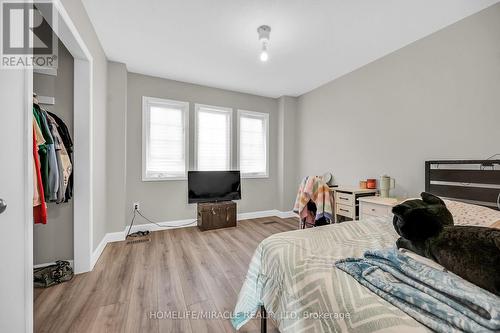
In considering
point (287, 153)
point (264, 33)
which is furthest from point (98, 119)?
point (287, 153)

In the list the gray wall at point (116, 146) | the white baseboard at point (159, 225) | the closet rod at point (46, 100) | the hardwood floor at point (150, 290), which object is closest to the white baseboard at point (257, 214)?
the white baseboard at point (159, 225)

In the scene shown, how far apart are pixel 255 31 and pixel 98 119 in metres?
2.08

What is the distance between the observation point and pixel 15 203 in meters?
1.00

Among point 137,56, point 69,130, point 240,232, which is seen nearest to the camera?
point 69,130

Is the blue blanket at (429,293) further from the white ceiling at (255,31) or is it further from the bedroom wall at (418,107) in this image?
the white ceiling at (255,31)

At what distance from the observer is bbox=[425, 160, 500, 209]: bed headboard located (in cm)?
178

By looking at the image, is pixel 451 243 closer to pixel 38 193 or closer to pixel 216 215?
pixel 38 193

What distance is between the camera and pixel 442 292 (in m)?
0.64

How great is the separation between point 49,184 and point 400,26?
361 centimetres

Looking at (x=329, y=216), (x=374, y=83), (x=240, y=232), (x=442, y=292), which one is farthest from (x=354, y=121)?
(x=442, y=292)

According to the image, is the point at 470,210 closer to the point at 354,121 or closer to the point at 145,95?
the point at 354,121

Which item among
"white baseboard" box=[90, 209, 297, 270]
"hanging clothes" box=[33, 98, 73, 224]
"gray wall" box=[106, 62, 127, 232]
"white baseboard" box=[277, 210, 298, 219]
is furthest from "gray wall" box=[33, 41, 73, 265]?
"white baseboard" box=[277, 210, 298, 219]

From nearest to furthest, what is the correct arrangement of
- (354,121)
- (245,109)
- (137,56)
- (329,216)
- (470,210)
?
(470,210) < (329,216) < (137,56) < (354,121) < (245,109)

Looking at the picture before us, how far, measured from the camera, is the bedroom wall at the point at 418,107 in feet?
6.23
